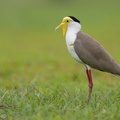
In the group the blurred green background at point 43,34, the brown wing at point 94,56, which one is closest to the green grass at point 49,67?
the blurred green background at point 43,34

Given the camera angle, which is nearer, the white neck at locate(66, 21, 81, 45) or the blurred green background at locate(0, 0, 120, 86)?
the white neck at locate(66, 21, 81, 45)

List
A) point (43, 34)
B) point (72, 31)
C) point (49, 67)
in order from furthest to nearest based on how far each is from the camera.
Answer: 1. point (43, 34)
2. point (49, 67)
3. point (72, 31)

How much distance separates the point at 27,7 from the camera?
26109mm

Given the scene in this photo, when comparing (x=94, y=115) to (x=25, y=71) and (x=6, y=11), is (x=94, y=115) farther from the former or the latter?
(x=6, y=11)

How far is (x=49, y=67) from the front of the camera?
10117 millimetres

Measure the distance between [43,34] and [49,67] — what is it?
7.79m

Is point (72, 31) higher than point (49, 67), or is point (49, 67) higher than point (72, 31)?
point (72, 31)

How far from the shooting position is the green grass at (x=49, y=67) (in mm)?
5139

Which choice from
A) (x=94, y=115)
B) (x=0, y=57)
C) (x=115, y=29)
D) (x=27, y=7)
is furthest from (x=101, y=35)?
(x=94, y=115)

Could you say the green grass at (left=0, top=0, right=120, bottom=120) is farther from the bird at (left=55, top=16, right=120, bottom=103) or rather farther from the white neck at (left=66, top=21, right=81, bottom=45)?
the white neck at (left=66, top=21, right=81, bottom=45)

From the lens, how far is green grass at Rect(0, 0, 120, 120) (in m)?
5.14

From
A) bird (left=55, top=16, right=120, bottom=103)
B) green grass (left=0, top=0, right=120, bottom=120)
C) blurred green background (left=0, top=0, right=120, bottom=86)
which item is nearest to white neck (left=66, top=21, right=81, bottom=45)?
bird (left=55, top=16, right=120, bottom=103)

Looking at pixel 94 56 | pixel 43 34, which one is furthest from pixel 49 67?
pixel 43 34

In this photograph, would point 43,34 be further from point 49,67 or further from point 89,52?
point 89,52
